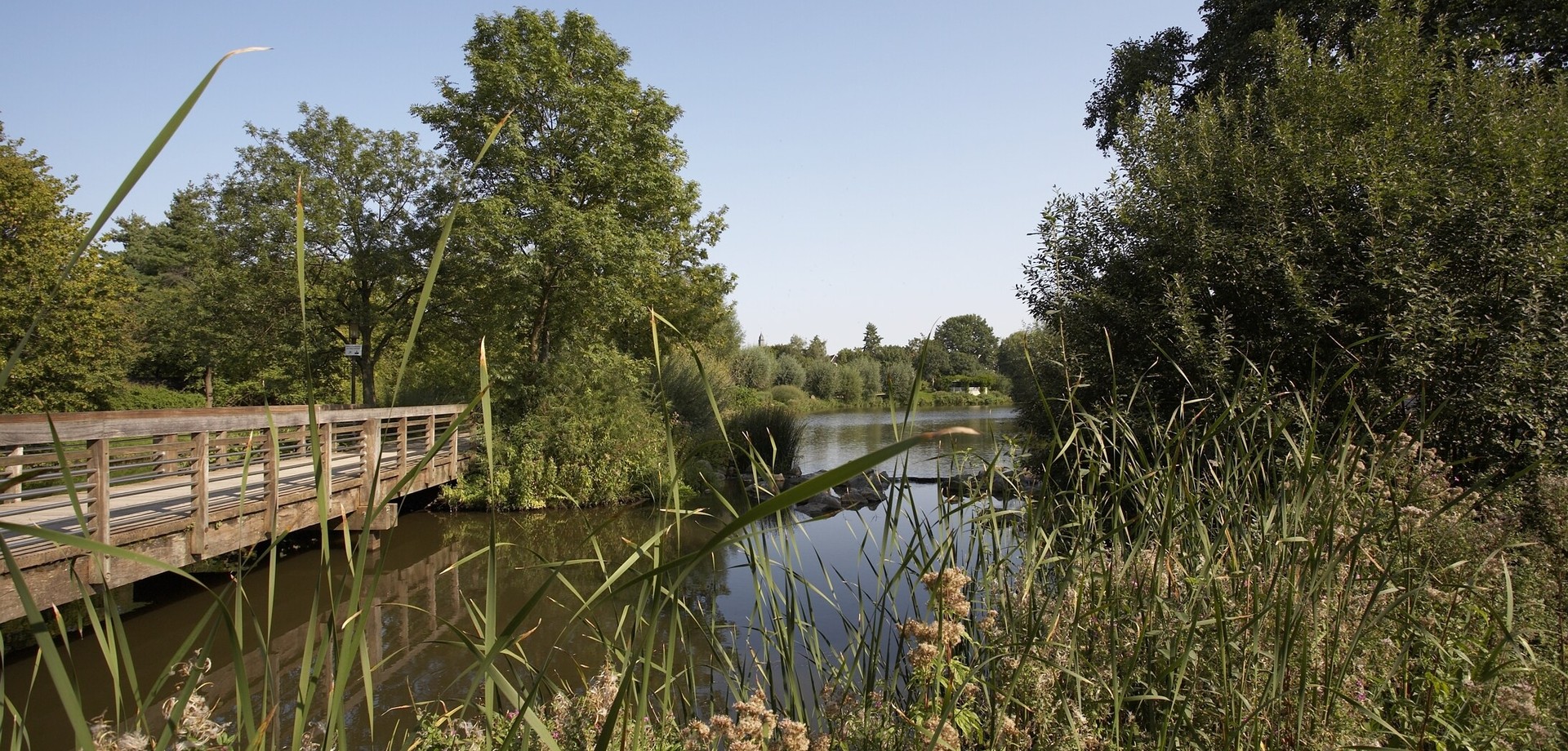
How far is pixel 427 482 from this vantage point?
1316 centimetres

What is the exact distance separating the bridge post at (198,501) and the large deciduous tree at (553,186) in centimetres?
865

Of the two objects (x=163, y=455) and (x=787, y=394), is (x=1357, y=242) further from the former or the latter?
(x=787, y=394)

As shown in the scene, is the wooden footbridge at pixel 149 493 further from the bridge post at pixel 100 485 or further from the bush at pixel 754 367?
the bush at pixel 754 367

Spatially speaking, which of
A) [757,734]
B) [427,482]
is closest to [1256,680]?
[757,734]

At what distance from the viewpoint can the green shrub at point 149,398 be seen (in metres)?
22.5

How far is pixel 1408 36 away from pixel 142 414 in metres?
11.8

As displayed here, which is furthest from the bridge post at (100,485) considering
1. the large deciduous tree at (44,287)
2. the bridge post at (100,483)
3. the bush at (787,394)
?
the bush at (787,394)

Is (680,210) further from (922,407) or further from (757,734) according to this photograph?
(922,407)

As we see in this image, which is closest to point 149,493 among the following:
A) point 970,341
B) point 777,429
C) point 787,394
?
point 777,429

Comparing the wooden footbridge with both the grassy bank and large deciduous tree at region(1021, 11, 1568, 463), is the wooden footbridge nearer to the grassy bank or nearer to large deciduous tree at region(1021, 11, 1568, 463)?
the grassy bank

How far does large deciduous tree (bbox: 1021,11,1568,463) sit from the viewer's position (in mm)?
5891

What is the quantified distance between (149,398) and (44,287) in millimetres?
11550

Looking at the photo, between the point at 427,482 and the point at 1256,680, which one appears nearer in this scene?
the point at 1256,680

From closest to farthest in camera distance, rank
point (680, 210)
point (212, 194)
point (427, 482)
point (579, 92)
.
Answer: point (427, 482)
point (579, 92)
point (680, 210)
point (212, 194)
